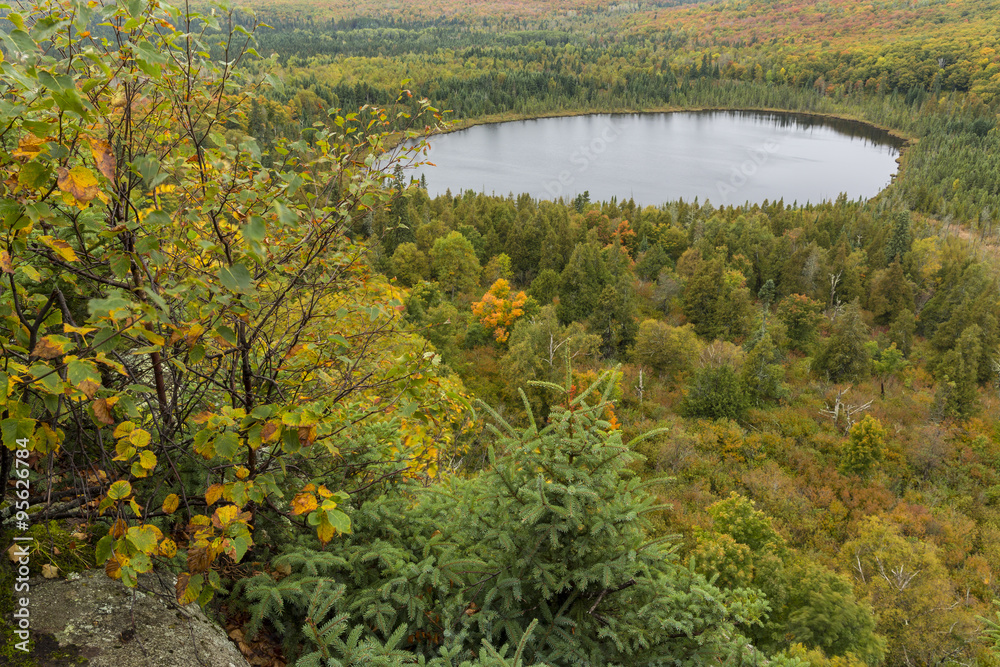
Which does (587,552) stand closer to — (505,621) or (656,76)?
(505,621)

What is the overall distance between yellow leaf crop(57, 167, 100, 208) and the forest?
0.02 m

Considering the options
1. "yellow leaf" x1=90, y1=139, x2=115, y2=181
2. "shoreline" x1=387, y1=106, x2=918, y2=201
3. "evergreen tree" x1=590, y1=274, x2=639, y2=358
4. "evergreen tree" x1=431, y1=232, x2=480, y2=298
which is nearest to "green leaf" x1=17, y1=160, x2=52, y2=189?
"yellow leaf" x1=90, y1=139, x2=115, y2=181

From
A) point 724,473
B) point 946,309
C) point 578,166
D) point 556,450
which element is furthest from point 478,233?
point 578,166

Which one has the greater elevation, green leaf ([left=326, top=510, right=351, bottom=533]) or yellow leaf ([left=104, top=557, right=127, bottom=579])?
green leaf ([left=326, top=510, right=351, bottom=533])

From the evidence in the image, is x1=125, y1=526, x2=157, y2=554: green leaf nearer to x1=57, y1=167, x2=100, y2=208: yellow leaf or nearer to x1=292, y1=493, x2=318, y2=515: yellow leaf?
x1=292, y1=493, x2=318, y2=515: yellow leaf

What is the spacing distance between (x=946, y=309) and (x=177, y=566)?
6434cm

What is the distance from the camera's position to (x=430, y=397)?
5.84 meters

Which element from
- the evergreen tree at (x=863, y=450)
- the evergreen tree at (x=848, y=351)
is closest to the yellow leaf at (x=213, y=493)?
the evergreen tree at (x=863, y=450)

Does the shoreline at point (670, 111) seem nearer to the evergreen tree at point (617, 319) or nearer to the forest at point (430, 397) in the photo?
the forest at point (430, 397)

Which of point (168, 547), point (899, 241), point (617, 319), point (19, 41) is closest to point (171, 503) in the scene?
point (168, 547)

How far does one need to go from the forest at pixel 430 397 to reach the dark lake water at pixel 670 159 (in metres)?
36.5

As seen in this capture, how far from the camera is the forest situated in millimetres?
3303

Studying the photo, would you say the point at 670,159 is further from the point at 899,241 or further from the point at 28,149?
the point at 28,149

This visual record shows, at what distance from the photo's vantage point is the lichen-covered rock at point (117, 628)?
3.34 metres
